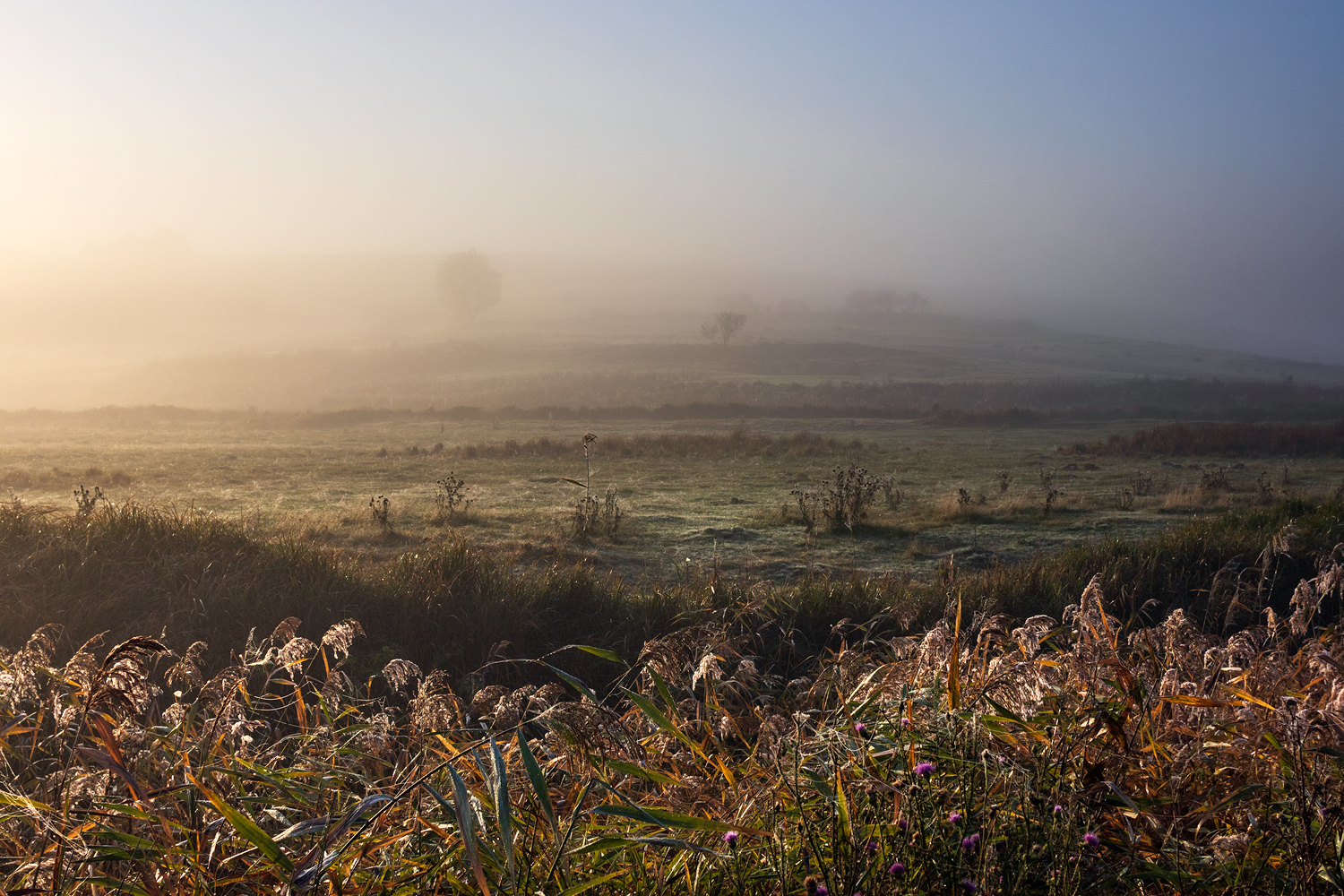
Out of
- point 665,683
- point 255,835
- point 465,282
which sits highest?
point 465,282

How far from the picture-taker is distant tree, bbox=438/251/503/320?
129 meters

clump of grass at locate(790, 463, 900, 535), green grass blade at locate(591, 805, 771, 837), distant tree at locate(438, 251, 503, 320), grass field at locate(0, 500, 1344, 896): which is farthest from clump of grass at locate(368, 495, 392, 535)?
distant tree at locate(438, 251, 503, 320)

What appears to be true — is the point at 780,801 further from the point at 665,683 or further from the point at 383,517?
the point at 383,517

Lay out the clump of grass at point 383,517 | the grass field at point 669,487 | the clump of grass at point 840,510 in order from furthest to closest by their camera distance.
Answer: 1. the clump of grass at point 840,510
2. the clump of grass at point 383,517
3. the grass field at point 669,487

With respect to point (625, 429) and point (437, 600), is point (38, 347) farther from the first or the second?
point (437, 600)

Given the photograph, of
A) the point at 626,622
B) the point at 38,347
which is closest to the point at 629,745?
the point at 626,622

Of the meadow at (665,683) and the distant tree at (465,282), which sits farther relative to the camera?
the distant tree at (465,282)

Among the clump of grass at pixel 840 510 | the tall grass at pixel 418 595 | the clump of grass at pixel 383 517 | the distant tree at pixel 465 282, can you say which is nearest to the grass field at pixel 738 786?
the tall grass at pixel 418 595

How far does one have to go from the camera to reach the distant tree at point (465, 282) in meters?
129

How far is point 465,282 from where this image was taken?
128875 millimetres

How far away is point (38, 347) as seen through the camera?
99688 mm

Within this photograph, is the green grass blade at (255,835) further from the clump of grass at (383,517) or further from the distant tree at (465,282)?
the distant tree at (465,282)

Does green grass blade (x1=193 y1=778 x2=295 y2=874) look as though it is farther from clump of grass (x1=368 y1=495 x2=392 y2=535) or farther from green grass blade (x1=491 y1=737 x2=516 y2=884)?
clump of grass (x1=368 y1=495 x2=392 y2=535)

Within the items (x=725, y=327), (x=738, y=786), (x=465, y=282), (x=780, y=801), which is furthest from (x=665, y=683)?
(x=465, y=282)
